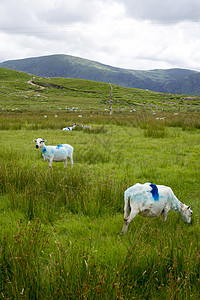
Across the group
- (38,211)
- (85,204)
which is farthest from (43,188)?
(85,204)

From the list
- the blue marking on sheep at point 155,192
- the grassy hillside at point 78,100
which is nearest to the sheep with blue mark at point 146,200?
the blue marking on sheep at point 155,192

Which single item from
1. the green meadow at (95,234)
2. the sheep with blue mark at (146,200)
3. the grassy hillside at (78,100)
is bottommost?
the green meadow at (95,234)

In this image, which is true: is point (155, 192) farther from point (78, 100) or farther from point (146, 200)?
point (78, 100)

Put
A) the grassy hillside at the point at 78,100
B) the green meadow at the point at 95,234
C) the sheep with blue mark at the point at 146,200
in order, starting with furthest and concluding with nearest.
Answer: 1. the grassy hillside at the point at 78,100
2. the sheep with blue mark at the point at 146,200
3. the green meadow at the point at 95,234

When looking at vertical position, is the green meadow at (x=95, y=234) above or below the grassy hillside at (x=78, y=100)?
below

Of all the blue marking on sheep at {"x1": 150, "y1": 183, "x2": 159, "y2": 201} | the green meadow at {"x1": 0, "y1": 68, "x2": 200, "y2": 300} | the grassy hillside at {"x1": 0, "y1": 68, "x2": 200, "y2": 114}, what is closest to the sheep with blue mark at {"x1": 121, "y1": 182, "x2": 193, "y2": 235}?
the blue marking on sheep at {"x1": 150, "y1": 183, "x2": 159, "y2": 201}

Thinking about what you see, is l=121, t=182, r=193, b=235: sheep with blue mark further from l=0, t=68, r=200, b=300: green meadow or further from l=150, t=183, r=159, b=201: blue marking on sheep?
l=0, t=68, r=200, b=300: green meadow

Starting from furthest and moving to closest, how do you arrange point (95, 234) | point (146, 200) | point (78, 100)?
point (78, 100)
point (95, 234)
point (146, 200)

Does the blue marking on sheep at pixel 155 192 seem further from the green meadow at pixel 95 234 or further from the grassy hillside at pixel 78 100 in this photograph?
the grassy hillside at pixel 78 100

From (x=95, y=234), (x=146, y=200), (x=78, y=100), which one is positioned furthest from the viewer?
(x=78, y=100)

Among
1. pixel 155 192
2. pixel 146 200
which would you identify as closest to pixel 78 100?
pixel 155 192

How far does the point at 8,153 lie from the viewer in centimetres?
824

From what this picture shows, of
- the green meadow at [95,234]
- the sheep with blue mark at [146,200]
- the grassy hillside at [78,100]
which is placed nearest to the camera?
the green meadow at [95,234]

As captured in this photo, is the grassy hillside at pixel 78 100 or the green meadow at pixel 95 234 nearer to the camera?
the green meadow at pixel 95 234
